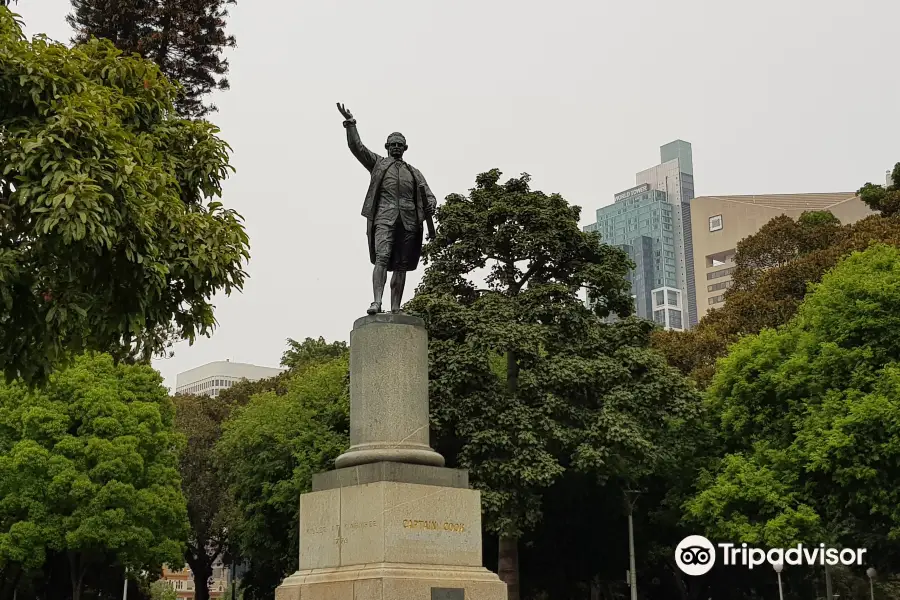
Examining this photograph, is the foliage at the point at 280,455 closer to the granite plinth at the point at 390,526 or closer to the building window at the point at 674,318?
the granite plinth at the point at 390,526

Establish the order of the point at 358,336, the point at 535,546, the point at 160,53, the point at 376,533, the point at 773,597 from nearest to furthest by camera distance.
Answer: the point at 376,533 < the point at 358,336 < the point at 160,53 < the point at 535,546 < the point at 773,597

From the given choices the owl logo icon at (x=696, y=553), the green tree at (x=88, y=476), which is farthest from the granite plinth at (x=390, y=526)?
the green tree at (x=88, y=476)

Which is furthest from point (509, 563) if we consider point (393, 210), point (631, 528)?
point (393, 210)

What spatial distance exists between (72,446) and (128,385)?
13.1 ft

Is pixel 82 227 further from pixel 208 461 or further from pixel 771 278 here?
pixel 208 461

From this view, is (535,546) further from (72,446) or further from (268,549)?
(72,446)

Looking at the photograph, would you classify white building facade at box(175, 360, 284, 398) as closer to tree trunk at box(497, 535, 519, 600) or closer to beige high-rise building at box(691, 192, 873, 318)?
beige high-rise building at box(691, 192, 873, 318)

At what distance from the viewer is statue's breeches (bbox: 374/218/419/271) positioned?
14148 millimetres

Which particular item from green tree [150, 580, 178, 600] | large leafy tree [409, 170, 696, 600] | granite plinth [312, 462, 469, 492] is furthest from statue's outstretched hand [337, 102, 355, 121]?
green tree [150, 580, 178, 600]

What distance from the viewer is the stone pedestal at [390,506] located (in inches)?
463

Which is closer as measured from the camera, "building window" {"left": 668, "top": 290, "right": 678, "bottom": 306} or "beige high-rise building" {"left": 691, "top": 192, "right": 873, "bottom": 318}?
"beige high-rise building" {"left": 691, "top": 192, "right": 873, "bottom": 318}

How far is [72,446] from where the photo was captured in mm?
37094

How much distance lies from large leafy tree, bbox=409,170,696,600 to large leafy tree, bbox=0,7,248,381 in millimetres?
17528

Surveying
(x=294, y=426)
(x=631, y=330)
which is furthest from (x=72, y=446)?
(x=631, y=330)
